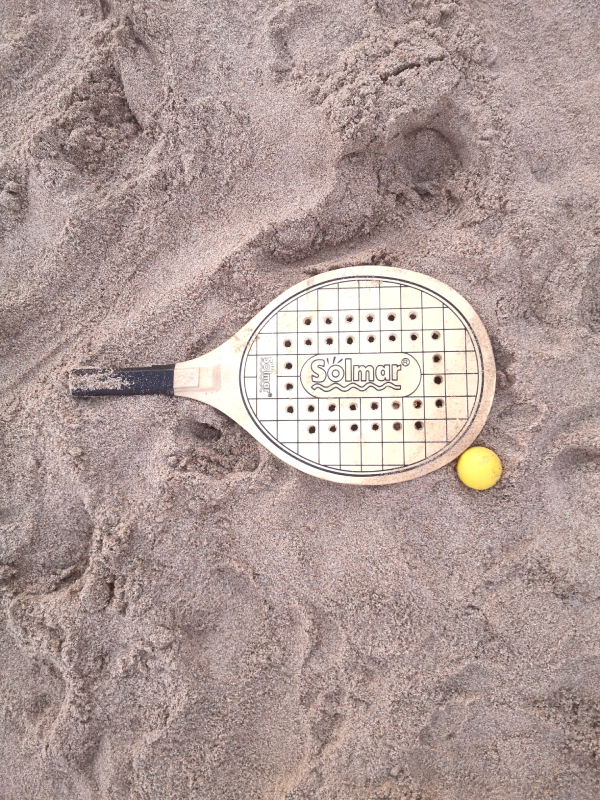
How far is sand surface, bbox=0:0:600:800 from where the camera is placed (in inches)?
38.2

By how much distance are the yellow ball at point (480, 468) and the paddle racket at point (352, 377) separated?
2 cm

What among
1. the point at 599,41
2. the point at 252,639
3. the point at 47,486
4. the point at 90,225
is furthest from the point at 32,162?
the point at 599,41

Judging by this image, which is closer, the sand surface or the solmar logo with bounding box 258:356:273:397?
the sand surface

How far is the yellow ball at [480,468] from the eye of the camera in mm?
976

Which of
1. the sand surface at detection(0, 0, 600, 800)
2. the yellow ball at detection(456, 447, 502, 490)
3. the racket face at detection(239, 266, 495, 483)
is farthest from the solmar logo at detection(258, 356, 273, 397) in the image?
the yellow ball at detection(456, 447, 502, 490)

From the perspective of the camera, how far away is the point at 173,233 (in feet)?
3.68

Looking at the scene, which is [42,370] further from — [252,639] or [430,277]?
[430,277]

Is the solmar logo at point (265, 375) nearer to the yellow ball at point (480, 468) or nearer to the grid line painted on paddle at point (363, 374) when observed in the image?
the grid line painted on paddle at point (363, 374)

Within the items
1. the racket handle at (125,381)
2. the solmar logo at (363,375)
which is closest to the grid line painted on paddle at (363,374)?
the solmar logo at (363,375)

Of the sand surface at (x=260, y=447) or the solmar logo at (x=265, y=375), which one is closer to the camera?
the sand surface at (x=260, y=447)

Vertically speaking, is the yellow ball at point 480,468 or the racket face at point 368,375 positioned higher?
the racket face at point 368,375

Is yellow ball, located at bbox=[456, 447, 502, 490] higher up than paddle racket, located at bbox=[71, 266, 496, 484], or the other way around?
paddle racket, located at bbox=[71, 266, 496, 484]

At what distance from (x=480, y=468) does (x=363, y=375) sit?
26 centimetres

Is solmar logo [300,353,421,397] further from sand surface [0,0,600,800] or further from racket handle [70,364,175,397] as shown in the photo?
racket handle [70,364,175,397]
